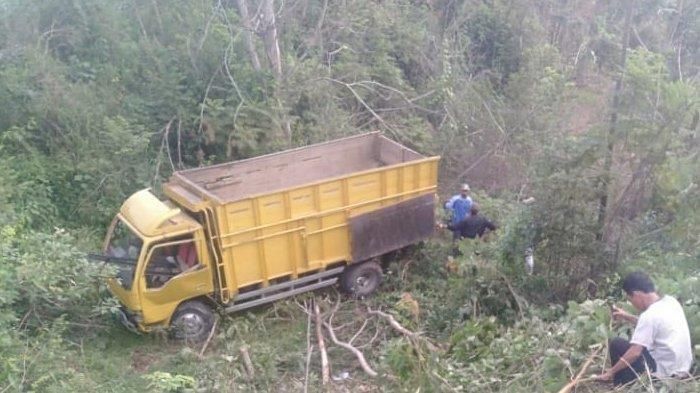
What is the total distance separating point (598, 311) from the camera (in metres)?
6.55

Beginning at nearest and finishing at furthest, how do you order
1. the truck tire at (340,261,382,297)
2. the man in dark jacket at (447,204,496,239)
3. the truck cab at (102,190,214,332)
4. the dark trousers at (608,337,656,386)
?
the dark trousers at (608,337,656,386) < the truck cab at (102,190,214,332) < the truck tire at (340,261,382,297) < the man in dark jacket at (447,204,496,239)

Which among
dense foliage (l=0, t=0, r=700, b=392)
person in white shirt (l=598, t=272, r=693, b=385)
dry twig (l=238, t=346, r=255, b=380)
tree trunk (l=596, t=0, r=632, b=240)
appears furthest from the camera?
tree trunk (l=596, t=0, r=632, b=240)

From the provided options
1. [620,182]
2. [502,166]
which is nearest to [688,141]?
[620,182]

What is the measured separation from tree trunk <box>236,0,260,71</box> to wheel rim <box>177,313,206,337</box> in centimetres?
583

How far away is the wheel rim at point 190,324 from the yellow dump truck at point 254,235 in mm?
13

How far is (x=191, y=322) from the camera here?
906 cm

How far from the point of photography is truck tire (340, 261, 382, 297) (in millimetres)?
10156

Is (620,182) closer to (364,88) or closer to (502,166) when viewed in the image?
(502,166)

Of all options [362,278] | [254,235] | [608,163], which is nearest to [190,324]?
[254,235]

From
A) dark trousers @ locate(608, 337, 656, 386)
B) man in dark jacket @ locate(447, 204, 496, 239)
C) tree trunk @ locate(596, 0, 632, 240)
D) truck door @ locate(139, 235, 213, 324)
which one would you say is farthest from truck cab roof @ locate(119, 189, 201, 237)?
dark trousers @ locate(608, 337, 656, 386)

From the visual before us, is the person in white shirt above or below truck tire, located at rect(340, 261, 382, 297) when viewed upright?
above

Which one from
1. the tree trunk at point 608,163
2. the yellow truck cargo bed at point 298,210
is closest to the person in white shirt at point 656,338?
the tree trunk at point 608,163

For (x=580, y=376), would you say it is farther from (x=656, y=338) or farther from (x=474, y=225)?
(x=474, y=225)

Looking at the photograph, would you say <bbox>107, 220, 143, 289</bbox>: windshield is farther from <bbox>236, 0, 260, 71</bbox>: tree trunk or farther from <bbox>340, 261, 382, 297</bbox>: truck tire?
<bbox>236, 0, 260, 71</bbox>: tree trunk
